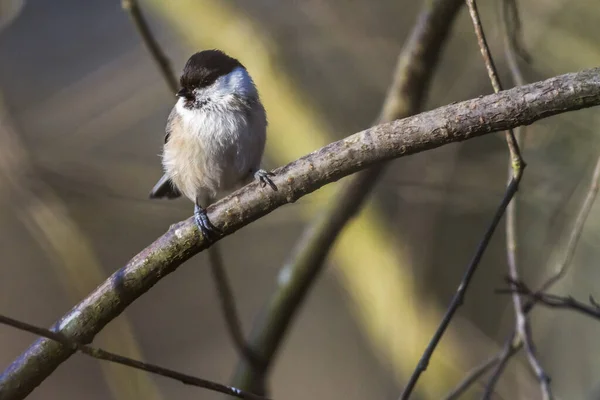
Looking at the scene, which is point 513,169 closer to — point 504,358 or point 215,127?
point 504,358

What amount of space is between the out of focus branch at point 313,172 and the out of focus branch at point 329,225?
2.92 ft

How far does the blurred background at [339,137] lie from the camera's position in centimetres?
257

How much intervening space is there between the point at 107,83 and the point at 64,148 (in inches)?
17.5

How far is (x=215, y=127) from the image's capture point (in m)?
2.06

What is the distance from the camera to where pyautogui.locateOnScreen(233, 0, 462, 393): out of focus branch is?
208 cm

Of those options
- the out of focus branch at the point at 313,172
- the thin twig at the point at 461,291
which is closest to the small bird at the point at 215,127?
the out of focus branch at the point at 313,172

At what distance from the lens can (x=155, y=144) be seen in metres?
3.85

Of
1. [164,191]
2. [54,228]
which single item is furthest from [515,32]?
[54,228]

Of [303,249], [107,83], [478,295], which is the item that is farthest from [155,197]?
[478,295]

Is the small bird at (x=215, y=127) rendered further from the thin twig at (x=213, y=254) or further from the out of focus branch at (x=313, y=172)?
the out of focus branch at (x=313, y=172)

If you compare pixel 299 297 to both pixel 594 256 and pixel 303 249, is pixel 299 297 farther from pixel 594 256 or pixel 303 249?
pixel 594 256

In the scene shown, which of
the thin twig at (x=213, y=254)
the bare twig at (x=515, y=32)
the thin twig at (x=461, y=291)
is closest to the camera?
the thin twig at (x=461, y=291)

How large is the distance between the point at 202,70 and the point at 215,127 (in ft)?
0.69

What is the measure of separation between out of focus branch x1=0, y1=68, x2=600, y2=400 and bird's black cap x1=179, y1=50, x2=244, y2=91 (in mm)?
907
